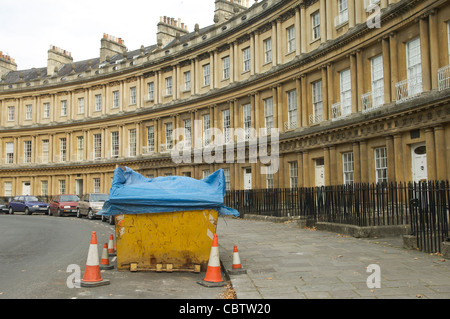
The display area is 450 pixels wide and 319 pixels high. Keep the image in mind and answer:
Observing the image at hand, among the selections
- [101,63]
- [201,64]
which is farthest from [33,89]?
[201,64]

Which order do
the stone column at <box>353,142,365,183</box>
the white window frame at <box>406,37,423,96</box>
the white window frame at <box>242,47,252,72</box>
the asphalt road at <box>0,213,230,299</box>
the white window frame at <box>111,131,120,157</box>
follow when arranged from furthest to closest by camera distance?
the white window frame at <box>111,131,120,157</box> → the white window frame at <box>242,47,252,72</box> → the stone column at <box>353,142,365,183</box> → the white window frame at <box>406,37,423,96</box> → the asphalt road at <box>0,213,230,299</box>

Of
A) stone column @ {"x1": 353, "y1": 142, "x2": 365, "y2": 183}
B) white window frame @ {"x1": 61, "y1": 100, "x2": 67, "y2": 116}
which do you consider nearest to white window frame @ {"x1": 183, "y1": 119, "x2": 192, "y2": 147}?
white window frame @ {"x1": 61, "y1": 100, "x2": 67, "y2": 116}

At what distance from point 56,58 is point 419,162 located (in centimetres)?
4503

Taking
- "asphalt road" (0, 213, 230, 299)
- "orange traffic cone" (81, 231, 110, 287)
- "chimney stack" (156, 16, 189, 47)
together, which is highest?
"chimney stack" (156, 16, 189, 47)

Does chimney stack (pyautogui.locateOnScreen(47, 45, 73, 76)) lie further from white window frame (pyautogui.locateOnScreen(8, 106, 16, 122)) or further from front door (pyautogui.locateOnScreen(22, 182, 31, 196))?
front door (pyautogui.locateOnScreen(22, 182, 31, 196))

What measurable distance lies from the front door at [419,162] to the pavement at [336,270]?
18.6 feet

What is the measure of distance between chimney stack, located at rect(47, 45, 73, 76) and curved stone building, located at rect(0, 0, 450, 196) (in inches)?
5.1

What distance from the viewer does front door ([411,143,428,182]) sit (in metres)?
16.8

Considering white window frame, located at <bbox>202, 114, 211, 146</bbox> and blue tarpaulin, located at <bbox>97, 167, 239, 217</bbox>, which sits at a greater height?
white window frame, located at <bbox>202, 114, 211, 146</bbox>

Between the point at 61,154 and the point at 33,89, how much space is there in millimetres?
8054

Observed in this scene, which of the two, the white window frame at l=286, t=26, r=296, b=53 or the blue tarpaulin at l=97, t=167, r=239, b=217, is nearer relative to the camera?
the blue tarpaulin at l=97, t=167, r=239, b=217

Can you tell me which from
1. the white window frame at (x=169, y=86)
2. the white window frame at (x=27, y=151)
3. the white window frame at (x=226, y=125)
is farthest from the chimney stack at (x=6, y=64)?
the white window frame at (x=226, y=125)

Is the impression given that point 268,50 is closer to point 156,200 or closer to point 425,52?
point 425,52

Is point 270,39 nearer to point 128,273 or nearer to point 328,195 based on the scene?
point 328,195
